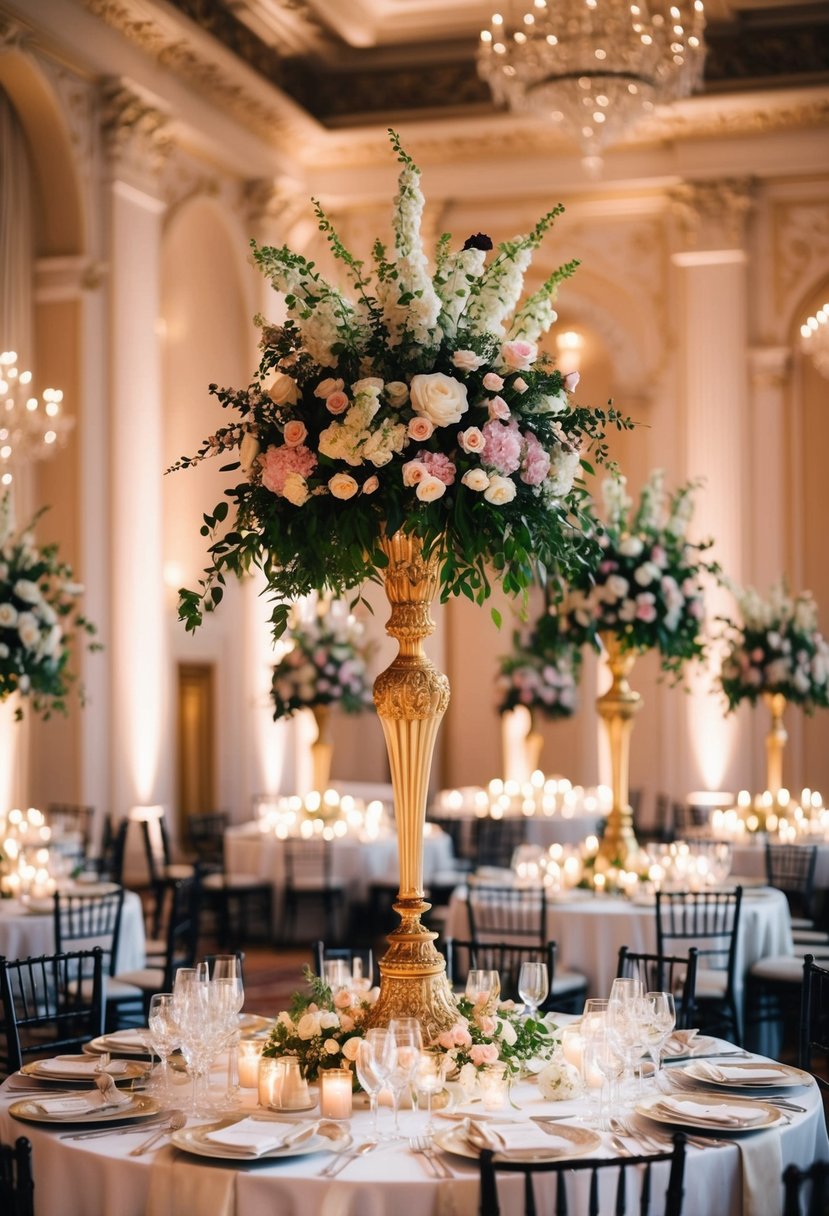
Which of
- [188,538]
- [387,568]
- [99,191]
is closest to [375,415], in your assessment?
[387,568]

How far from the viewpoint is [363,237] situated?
15.8 meters

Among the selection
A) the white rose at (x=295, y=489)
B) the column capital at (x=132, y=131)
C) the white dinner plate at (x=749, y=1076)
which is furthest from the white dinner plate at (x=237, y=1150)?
the column capital at (x=132, y=131)

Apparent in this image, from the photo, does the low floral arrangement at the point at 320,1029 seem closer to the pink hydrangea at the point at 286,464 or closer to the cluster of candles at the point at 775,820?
the pink hydrangea at the point at 286,464

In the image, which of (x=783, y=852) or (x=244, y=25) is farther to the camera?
(x=244, y=25)

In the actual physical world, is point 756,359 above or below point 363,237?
below

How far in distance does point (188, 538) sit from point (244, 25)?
4383mm

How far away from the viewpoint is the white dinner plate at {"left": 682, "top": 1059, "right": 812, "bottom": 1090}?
384cm

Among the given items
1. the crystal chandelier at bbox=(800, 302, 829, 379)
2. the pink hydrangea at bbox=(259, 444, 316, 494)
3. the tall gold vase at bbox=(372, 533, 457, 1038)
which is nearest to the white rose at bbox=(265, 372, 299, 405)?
the pink hydrangea at bbox=(259, 444, 316, 494)

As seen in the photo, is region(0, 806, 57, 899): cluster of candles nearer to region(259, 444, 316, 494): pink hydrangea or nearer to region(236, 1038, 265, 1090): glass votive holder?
region(236, 1038, 265, 1090): glass votive holder

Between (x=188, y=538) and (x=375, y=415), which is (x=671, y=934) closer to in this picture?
(x=375, y=415)

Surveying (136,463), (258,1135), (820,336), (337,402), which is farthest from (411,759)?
(136,463)

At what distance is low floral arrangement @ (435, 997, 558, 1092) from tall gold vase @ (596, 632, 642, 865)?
3518mm

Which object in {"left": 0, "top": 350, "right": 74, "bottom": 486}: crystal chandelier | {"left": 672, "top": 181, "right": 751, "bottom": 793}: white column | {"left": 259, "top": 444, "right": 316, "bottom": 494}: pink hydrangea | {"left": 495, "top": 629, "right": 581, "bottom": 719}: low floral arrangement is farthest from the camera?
{"left": 672, "top": 181, "right": 751, "bottom": 793}: white column

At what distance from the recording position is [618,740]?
773cm
